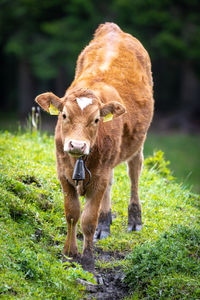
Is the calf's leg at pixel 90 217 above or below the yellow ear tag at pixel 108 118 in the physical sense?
below

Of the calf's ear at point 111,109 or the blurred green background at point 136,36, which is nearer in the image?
the calf's ear at point 111,109

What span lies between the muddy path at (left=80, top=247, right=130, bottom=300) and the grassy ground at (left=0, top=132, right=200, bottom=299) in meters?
0.09

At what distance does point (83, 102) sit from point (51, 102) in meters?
0.53

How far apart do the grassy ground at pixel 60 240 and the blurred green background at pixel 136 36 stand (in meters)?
14.2

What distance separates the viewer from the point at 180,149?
78.2 ft

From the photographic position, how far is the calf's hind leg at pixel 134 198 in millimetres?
7512

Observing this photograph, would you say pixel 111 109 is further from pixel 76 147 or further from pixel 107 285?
pixel 107 285

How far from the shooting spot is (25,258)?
17.4ft

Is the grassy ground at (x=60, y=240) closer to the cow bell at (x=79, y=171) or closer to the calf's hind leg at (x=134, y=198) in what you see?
the calf's hind leg at (x=134, y=198)

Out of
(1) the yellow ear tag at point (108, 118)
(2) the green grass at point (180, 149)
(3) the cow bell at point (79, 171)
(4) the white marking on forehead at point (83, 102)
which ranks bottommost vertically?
(2) the green grass at point (180, 149)

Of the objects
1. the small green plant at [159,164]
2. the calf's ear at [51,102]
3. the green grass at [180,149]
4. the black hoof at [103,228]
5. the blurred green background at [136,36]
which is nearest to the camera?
the calf's ear at [51,102]

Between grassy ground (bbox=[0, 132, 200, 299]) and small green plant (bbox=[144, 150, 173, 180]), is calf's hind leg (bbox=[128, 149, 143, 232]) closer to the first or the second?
grassy ground (bbox=[0, 132, 200, 299])

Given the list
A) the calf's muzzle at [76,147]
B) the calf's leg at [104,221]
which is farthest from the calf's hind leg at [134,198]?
the calf's muzzle at [76,147]

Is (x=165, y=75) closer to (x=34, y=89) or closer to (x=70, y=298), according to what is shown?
(x=34, y=89)
